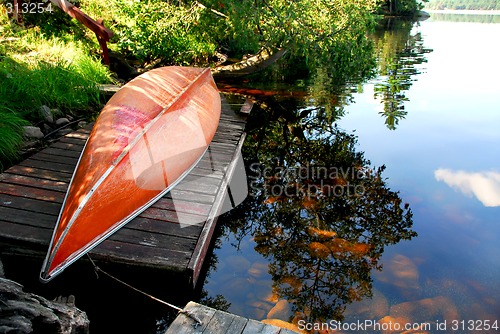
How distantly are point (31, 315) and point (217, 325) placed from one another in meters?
1.14

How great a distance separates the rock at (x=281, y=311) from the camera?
11.8 feet

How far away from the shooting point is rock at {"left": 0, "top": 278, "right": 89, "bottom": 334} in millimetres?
1963

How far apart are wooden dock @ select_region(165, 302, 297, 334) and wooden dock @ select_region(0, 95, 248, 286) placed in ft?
1.42

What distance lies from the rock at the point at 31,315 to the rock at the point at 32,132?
385cm

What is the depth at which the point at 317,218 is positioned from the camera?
495cm

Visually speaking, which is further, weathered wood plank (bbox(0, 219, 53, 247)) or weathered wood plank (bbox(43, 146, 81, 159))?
weathered wood plank (bbox(43, 146, 81, 159))

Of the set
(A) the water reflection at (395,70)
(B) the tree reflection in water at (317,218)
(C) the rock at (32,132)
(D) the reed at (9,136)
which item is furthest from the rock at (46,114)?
(A) the water reflection at (395,70)

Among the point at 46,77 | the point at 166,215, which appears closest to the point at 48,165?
the point at 166,215

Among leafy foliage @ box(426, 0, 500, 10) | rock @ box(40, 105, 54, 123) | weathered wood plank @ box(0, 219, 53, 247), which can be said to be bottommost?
leafy foliage @ box(426, 0, 500, 10)

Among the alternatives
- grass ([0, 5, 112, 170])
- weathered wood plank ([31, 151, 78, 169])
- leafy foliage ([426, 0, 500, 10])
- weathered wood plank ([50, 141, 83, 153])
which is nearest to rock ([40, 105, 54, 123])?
grass ([0, 5, 112, 170])

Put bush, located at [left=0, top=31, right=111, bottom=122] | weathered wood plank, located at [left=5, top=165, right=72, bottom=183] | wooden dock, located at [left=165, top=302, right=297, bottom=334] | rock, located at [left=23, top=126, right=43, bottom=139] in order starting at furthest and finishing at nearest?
bush, located at [left=0, top=31, right=111, bottom=122] → rock, located at [left=23, top=126, right=43, bottom=139] → weathered wood plank, located at [left=5, top=165, right=72, bottom=183] → wooden dock, located at [left=165, top=302, right=297, bottom=334]

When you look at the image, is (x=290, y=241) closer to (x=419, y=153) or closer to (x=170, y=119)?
(x=170, y=119)

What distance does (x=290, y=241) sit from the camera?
179 inches

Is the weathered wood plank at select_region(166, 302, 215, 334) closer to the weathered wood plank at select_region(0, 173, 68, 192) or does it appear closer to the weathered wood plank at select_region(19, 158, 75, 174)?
the weathered wood plank at select_region(0, 173, 68, 192)
